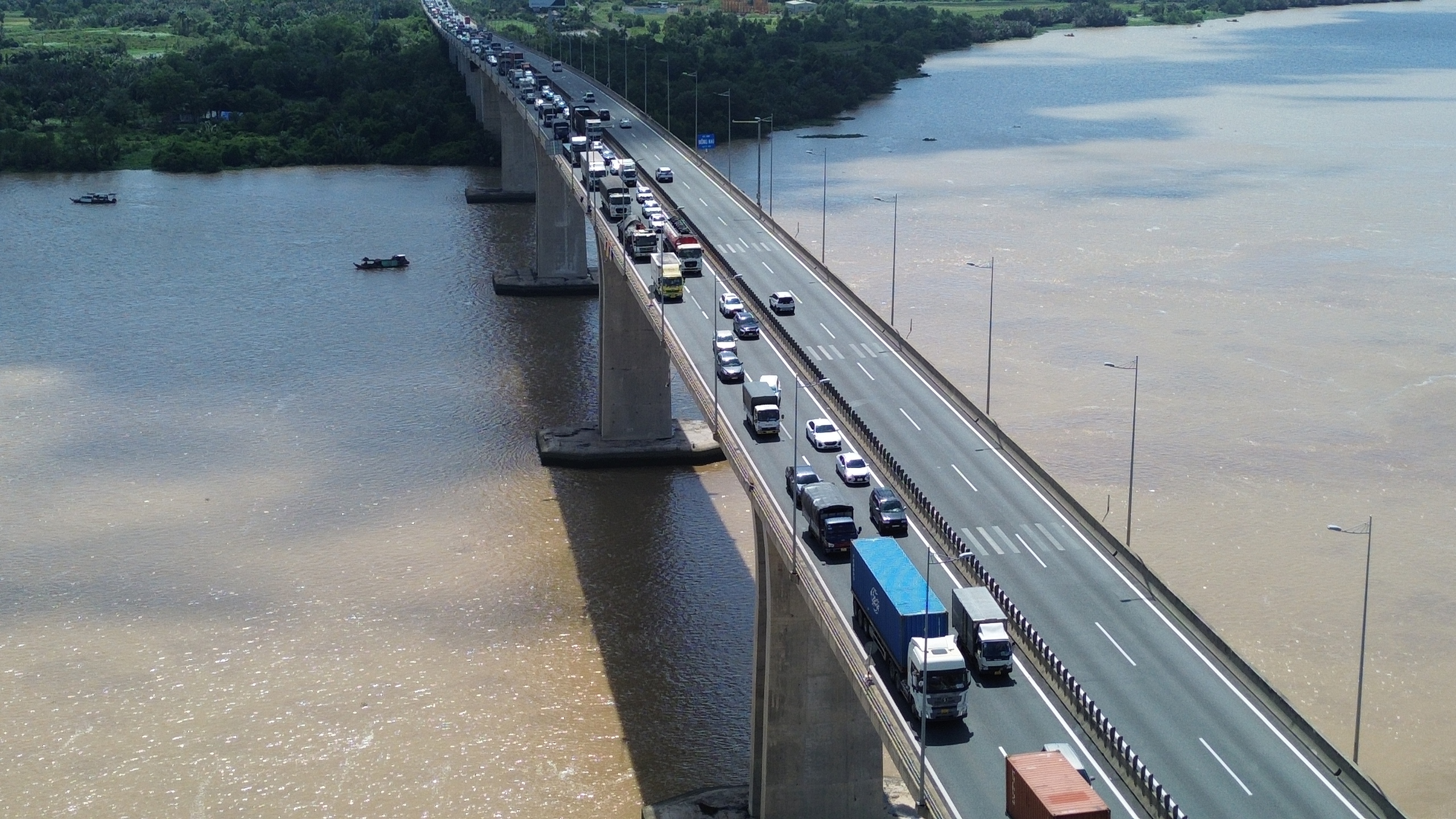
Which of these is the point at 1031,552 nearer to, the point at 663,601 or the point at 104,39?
the point at 663,601

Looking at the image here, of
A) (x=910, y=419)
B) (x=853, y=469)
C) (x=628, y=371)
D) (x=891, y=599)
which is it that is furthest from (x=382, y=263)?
(x=891, y=599)

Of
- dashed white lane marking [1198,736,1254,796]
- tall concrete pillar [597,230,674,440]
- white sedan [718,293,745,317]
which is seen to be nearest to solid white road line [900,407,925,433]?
white sedan [718,293,745,317]

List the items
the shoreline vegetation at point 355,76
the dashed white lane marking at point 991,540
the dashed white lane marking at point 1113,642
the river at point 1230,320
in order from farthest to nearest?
1. the shoreline vegetation at point 355,76
2. the river at point 1230,320
3. the dashed white lane marking at point 991,540
4. the dashed white lane marking at point 1113,642

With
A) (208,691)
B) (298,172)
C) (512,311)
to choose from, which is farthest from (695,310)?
(298,172)

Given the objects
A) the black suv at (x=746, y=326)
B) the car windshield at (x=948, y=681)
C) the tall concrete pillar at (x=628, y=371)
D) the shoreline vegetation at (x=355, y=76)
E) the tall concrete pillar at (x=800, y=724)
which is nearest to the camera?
the car windshield at (x=948, y=681)

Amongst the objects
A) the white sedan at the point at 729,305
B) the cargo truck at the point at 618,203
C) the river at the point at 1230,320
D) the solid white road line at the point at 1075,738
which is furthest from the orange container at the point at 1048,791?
the cargo truck at the point at 618,203

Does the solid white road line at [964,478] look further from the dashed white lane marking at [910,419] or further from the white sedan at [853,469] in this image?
the dashed white lane marking at [910,419]
